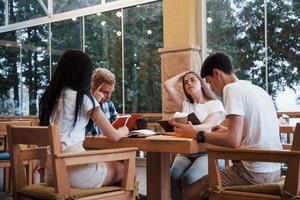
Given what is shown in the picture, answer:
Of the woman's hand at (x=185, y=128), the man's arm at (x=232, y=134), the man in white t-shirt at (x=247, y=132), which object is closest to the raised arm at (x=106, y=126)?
the woman's hand at (x=185, y=128)

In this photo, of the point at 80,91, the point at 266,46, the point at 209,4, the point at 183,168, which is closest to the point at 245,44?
the point at 266,46

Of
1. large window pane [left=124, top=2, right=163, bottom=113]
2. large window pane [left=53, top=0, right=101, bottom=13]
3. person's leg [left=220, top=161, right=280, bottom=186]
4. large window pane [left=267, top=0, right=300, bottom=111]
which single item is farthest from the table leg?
large window pane [left=53, top=0, right=101, bottom=13]

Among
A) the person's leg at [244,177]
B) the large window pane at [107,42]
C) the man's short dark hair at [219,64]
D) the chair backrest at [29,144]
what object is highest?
the large window pane at [107,42]

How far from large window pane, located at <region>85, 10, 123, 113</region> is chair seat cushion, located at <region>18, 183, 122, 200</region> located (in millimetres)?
4763

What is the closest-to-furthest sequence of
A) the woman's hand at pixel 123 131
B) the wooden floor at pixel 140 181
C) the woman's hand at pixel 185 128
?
the woman's hand at pixel 185 128 → the woman's hand at pixel 123 131 → the wooden floor at pixel 140 181

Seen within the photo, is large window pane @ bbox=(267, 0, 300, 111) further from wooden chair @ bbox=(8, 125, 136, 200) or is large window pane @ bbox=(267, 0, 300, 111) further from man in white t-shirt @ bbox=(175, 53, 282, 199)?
wooden chair @ bbox=(8, 125, 136, 200)

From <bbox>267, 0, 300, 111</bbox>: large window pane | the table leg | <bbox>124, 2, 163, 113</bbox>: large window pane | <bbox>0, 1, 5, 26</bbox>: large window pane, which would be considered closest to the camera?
the table leg

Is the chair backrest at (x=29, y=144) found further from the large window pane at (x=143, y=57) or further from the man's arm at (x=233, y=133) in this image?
the large window pane at (x=143, y=57)

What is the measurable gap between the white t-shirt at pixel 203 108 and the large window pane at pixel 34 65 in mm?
5483

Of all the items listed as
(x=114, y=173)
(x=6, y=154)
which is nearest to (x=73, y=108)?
(x=114, y=173)

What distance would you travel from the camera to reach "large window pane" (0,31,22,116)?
8.62 m

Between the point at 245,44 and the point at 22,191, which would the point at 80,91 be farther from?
the point at 245,44

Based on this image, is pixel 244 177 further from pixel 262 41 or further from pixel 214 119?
pixel 262 41

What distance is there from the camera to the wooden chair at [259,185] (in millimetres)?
1770
